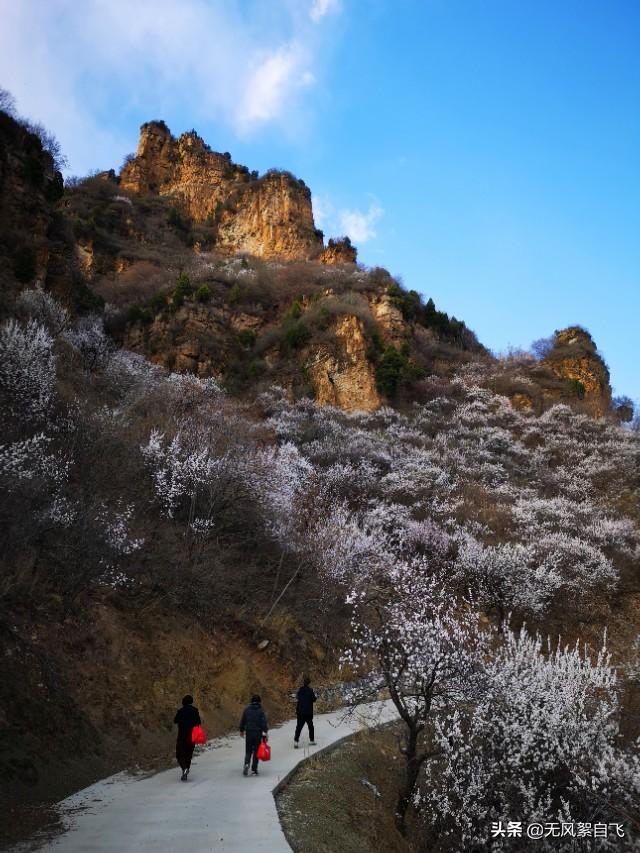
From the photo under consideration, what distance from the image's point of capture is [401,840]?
30.8 ft

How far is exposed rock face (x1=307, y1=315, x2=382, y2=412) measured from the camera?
44.9 meters

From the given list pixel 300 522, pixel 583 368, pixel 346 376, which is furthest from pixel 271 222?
pixel 300 522

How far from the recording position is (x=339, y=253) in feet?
226

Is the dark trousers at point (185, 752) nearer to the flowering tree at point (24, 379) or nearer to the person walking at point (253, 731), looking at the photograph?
the person walking at point (253, 731)

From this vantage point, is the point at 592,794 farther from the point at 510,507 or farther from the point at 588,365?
the point at 588,365

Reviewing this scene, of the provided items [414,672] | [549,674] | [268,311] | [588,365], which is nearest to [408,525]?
[549,674]

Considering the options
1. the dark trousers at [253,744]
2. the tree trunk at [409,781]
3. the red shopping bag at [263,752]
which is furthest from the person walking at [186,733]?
the tree trunk at [409,781]

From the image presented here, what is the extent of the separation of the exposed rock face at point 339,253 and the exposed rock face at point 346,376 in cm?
2378

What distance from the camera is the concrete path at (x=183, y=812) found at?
6184 mm

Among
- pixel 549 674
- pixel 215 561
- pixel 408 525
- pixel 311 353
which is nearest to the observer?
pixel 549 674

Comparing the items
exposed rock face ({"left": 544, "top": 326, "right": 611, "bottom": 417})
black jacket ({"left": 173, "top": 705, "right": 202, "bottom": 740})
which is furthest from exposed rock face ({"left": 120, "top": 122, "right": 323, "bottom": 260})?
black jacket ({"left": 173, "top": 705, "right": 202, "bottom": 740})

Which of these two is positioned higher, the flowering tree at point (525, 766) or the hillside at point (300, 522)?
the hillside at point (300, 522)

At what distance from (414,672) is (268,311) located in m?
47.0

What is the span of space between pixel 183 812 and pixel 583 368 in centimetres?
5839
